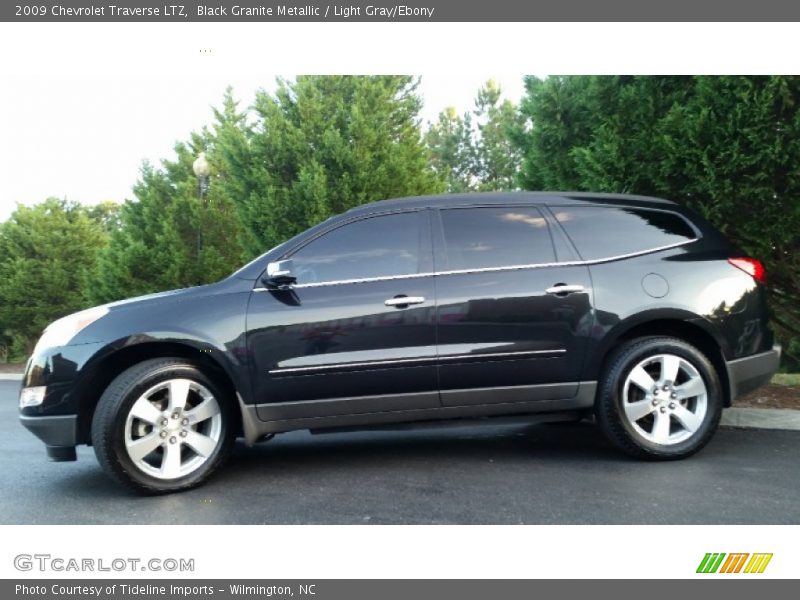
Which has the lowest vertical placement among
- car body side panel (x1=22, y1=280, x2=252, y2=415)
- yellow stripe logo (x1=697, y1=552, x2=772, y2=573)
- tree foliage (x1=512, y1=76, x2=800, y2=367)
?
yellow stripe logo (x1=697, y1=552, x2=772, y2=573)

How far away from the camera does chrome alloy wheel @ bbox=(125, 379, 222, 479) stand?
12.3 ft

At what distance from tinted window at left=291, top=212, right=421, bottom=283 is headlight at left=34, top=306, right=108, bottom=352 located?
4.06ft

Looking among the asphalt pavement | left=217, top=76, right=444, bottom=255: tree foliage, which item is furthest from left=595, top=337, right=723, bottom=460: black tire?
left=217, top=76, right=444, bottom=255: tree foliage

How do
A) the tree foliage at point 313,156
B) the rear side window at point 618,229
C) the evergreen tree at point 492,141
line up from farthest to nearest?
the evergreen tree at point 492,141 < the tree foliage at point 313,156 < the rear side window at point 618,229

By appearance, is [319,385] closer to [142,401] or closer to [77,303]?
[142,401]

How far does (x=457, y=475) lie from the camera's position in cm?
404

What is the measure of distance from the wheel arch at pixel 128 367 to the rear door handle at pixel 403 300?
3.50 ft

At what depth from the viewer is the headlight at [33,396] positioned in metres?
3.81

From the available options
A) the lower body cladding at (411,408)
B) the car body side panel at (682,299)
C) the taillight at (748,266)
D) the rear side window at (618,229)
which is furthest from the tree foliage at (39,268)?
the taillight at (748,266)

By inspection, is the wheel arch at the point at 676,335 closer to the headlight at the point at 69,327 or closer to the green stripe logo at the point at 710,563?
the green stripe logo at the point at 710,563

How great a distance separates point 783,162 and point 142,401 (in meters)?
5.40

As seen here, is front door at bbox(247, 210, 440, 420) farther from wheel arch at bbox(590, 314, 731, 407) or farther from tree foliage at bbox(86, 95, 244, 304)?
tree foliage at bbox(86, 95, 244, 304)

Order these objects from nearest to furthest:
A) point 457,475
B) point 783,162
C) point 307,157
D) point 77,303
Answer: point 457,475, point 783,162, point 307,157, point 77,303

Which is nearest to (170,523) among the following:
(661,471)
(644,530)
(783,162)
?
(644,530)
